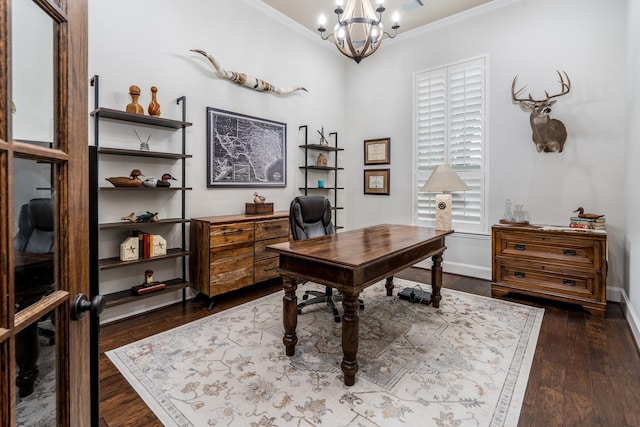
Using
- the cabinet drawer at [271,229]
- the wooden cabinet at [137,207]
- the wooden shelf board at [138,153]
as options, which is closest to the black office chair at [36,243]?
the wooden cabinet at [137,207]

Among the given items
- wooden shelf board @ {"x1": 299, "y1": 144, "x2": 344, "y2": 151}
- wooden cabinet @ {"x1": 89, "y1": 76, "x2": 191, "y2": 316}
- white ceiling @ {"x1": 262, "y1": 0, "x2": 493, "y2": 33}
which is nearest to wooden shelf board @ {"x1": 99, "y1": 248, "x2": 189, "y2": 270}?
wooden cabinet @ {"x1": 89, "y1": 76, "x2": 191, "y2": 316}

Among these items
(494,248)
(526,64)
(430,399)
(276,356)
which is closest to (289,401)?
(276,356)

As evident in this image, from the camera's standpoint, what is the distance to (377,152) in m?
5.12

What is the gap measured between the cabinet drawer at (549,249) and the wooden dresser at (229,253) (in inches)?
99.1

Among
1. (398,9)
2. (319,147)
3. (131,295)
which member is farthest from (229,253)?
(398,9)

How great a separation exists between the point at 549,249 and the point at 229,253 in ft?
10.7

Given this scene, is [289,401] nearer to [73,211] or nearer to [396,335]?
[396,335]

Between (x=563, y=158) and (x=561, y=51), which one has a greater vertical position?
(x=561, y=51)

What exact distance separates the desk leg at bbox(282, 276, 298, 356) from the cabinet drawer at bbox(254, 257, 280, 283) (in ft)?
4.44

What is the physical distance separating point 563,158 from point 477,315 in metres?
2.12

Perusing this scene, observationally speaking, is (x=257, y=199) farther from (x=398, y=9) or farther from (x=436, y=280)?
(x=398, y=9)

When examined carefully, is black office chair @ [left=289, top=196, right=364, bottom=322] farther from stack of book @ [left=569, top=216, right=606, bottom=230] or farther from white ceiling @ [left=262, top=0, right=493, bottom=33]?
white ceiling @ [left=262, top=0, right=493, bottom=33]

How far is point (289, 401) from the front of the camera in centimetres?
182

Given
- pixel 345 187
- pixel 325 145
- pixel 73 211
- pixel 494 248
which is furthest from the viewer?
pixel 345 187
